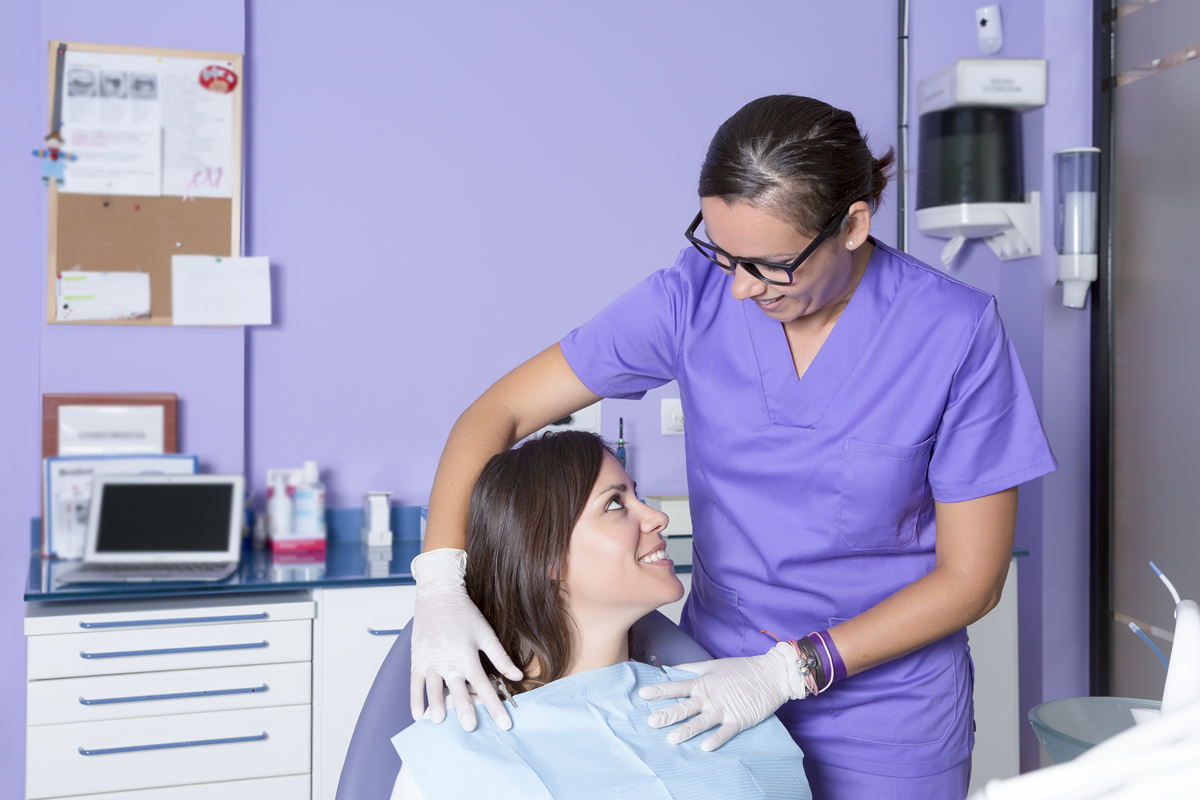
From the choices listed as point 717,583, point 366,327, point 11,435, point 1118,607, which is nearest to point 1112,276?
point 1118,607

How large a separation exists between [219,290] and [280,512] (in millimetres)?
555

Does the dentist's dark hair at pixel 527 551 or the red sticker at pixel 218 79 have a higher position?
the red sticker at pixel 218 79

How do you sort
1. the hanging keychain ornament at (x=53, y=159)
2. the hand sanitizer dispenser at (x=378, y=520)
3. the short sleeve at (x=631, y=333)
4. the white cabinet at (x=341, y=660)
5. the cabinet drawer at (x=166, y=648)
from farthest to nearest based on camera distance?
the hand sanitizer dispenser at (x=378, y=520) → the hanging keychain ornament at (x=53, y=159) → the white cabinet at (x=341, y=660) → the cabinet drawer at (x=166, y=648) → the short sleeve at (x=631, y=333)

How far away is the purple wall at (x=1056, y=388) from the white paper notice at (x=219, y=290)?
77.5 inches

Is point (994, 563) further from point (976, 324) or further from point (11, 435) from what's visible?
point (11, 435)

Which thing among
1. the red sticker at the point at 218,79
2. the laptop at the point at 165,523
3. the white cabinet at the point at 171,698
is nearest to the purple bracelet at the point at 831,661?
the white cabinet at the point at 171,698

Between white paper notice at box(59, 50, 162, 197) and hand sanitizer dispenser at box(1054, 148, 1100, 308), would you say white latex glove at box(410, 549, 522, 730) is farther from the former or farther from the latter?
hand sanitizer dispenser at box(1054, 148, 1100, 308)

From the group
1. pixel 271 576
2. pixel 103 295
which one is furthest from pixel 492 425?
pixel 103 295

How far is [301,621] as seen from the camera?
1.98 m

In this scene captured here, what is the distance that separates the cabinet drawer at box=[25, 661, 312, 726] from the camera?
1.85 metres

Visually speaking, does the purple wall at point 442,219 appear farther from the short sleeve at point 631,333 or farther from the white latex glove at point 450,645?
the white latex glove at point 450,645

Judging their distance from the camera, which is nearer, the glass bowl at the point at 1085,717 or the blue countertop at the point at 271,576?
the glass bowl at the point at 1085,717

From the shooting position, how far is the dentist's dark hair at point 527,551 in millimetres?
1188

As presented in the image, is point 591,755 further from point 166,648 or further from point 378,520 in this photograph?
point 378,520
